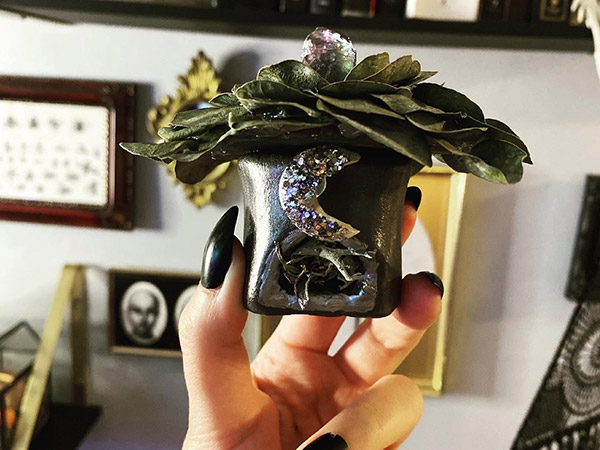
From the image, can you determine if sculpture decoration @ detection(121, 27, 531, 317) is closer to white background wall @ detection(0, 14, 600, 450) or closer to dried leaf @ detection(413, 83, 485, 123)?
dried leaf @ detection(413, 83, 485, 123)

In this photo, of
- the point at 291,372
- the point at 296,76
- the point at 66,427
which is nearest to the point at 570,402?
the point at 291,372

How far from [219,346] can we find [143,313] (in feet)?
2.05

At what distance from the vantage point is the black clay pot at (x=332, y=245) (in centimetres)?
42

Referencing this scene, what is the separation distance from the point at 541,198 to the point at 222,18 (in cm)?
70

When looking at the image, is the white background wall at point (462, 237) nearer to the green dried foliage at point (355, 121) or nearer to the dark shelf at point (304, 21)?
the dark shelf at point (304, 21)

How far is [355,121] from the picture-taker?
34 cm

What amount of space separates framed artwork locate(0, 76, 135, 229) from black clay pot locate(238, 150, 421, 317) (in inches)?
25.6

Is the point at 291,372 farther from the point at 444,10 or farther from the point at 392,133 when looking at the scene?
the point at 444,10

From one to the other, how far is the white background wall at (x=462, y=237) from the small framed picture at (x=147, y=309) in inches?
1.2

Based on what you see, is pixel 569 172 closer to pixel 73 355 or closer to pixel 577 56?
pixel 577 56

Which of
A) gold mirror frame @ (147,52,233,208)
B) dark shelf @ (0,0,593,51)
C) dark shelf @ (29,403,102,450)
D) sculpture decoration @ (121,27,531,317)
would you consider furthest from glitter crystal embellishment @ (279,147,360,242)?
dark shelf @ (29,403,102,450)

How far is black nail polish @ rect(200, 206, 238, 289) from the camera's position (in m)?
0.45

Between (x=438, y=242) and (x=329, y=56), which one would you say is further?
(x=438, y=242)

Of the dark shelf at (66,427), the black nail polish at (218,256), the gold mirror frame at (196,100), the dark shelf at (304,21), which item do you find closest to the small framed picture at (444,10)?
the dark shelf at (304,21)
